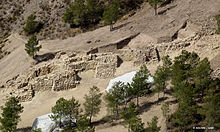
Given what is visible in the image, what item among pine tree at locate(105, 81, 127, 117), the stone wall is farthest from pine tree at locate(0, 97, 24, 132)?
the stone wall

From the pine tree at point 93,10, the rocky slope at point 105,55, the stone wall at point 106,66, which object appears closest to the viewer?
the rocky slope at point 105,55

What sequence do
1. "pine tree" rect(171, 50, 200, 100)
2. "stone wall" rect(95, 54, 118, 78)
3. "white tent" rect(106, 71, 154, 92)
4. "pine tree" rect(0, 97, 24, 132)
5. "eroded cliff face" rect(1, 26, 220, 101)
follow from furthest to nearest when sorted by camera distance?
1. "stone wall" rect(95, 54, 118, 78)
2. "eroded cliff face" rect(1, 26, 220, 101)
3. "white tent" rect(106, 71, 154, 92)
4. "pine tree" rect(0, 97, 24, 132)
5. "pine tree" rect(171, 50, 200, 100)

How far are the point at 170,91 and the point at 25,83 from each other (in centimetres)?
2028

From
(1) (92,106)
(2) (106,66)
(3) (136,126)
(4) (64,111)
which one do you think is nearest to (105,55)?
(2) (106,66)

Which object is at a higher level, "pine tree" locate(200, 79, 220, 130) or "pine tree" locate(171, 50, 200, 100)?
"pine tree" locate(171, 50, 200, 100)

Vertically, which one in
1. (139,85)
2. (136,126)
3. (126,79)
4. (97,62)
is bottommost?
(136,126)

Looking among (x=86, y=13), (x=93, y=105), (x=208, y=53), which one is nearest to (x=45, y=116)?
(x=93, y=105)

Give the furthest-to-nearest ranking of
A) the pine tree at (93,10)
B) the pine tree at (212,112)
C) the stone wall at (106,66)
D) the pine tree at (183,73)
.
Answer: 1. the pine tree at (93,10)
2. the stone wall at (106,66)
3. the pine tree at (183,73)
4. the pine tree at (212,112)

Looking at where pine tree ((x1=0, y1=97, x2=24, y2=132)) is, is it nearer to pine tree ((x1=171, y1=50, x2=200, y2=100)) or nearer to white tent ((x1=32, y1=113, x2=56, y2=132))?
white tent ((x1=32, y1=113, x2=56, y2=132))

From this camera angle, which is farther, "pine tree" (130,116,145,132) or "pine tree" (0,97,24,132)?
"pine tree" (0,97,24,132)

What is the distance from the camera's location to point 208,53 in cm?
3706

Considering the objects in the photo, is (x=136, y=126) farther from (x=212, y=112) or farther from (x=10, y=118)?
(x=10, y=118)

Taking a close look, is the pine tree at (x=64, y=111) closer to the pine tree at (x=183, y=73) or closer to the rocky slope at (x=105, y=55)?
the rocky slope at (x=105, y=55)

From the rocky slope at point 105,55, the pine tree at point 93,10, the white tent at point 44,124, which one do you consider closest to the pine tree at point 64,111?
the white tent at point 44,124
